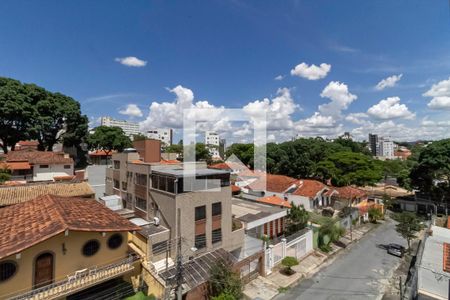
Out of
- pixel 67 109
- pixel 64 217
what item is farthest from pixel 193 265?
pixel 67 109

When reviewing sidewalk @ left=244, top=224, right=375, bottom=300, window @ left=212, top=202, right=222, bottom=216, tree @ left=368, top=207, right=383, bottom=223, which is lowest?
sidewalk @ left=244, top=224, right=375, bottom=300

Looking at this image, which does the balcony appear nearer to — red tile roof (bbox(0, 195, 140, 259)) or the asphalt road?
red tile roof (bbox(0, 195, 140, 259))

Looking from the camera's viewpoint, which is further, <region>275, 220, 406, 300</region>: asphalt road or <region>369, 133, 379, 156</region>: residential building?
<region>369, 133, 379, 156</region>: residential building

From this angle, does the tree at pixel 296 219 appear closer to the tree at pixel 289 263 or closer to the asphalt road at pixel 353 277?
the asphalt road at pixel 353 277

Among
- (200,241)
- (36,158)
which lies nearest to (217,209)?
(200,241)

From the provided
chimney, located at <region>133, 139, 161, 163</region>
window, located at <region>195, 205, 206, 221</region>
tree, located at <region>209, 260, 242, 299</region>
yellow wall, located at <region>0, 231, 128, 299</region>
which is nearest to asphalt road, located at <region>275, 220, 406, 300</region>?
tree, located at <region>209, 260, 242, 299</region>

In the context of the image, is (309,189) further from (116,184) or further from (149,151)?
(116,184)

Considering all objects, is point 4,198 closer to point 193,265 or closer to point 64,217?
point 64,217
